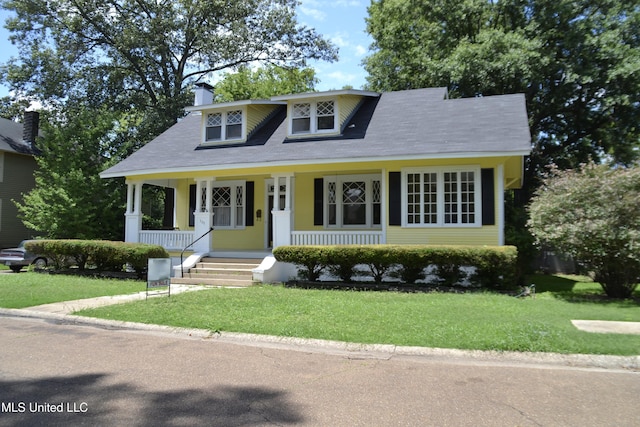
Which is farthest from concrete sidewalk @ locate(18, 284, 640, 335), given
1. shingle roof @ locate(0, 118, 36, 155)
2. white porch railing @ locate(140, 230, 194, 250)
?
shingle roof @ locate(0, 118, 36, 155)

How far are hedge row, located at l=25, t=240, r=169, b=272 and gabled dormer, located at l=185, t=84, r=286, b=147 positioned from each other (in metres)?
5.25

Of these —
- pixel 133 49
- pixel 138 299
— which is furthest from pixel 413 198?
pixel 133 49

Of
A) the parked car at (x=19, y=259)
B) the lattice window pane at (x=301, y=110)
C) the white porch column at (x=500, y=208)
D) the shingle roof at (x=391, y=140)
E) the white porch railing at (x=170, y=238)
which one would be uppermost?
the lattice window pane at (x=301, y=110)

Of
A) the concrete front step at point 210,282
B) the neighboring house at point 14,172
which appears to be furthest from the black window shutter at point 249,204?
the neighboring house at point 14,172

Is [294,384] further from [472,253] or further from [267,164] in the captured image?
[267,164]

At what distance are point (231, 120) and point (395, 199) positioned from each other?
777 cm

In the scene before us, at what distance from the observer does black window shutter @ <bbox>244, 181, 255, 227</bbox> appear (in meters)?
17.0

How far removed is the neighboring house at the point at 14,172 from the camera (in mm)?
25594

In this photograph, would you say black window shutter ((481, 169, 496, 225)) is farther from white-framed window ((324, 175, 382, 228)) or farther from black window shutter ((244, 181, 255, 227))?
black window shutter ((244, 181, 255, 227))

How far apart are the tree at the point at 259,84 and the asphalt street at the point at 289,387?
104 feet

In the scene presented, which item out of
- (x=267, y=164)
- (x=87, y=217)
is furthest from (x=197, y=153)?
(x=87, y=217)

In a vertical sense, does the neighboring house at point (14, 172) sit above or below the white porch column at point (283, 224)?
above

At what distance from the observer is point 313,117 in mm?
15992

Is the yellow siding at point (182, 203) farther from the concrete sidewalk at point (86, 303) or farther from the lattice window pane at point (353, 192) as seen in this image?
the concrete sidewalk at point (86, 303)
